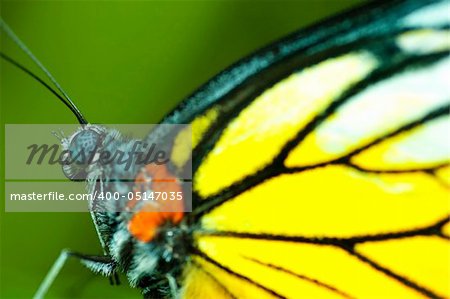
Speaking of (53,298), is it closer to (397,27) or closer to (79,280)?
(79,280)

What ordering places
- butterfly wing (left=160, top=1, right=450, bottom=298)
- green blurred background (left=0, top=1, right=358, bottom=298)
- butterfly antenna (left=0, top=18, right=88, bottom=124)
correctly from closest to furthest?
butterfly wing (left=160, top=1, right=450, bottom=298) < butterfly antenna (left=0, top=18, right=88, bottom=124) < green blurred background (left=0, top=1, right=358, bottom=298)

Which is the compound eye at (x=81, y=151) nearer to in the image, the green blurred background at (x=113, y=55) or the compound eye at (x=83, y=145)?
the compound eye at (x=83, y=145)

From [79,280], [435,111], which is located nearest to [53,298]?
[79,280]

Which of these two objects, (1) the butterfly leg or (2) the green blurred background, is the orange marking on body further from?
(2) the green blurred background

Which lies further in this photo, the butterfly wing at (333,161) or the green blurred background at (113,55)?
the green blurred background at (113,55)

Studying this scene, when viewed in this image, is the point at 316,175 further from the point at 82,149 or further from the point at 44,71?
the point at 44,71

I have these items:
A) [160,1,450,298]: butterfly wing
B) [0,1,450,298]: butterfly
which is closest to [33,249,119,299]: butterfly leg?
[0,1,450,298]: butterfly

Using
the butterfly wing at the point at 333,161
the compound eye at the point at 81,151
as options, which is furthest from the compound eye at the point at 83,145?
the butterfly wing at the point at 333,161
